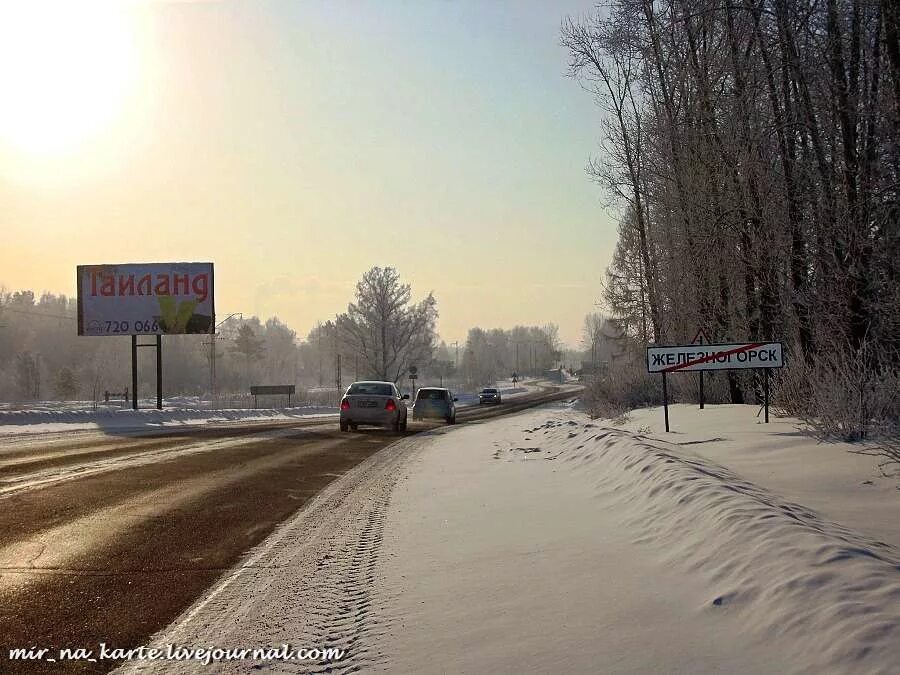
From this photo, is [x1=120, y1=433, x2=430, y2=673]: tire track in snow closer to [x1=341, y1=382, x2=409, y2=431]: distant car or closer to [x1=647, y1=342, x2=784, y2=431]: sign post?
[x1=647, y1=342, x2=784, y2=431]: sign post

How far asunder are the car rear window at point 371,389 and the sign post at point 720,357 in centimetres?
1207

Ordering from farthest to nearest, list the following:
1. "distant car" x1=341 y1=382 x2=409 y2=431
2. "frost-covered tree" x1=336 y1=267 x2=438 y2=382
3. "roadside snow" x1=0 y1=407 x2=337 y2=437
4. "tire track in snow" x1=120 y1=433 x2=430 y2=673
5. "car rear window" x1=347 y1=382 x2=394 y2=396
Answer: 1. "frost-covered tree" x1=336 y1=267 x2=438 y2=382
2. "roadside snow" x1=0 y1=407 x2=337 y2=437
3. "car rear window" x1=347 y1=382 x2=394 y2=396
4. "distant car" x1=341 y1=382 x2=409 y2=431
5. "tire track in snow" x1=120 y1=433 x2=430 y2=673

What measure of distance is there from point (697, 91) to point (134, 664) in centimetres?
2104

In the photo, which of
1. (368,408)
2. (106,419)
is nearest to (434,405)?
(368,408)

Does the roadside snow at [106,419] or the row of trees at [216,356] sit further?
the row of trees at [216,356]

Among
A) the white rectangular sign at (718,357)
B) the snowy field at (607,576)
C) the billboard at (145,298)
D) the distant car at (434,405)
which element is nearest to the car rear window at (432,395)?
the distant car at (434,405)

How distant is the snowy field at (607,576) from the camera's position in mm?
4055

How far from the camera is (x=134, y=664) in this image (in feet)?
14.6

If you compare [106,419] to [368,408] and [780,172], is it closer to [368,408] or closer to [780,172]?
[368,408]

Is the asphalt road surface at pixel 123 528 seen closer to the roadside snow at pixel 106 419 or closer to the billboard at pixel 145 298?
the roadside snow at pixel 106 419

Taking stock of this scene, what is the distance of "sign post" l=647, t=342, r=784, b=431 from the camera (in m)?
14.7

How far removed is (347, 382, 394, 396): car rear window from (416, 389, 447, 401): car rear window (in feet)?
29.9

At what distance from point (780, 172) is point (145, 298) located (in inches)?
1324

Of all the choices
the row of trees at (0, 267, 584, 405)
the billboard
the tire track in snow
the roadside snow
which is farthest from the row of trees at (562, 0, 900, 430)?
the row of trees at (0, 267, 584, 405)
